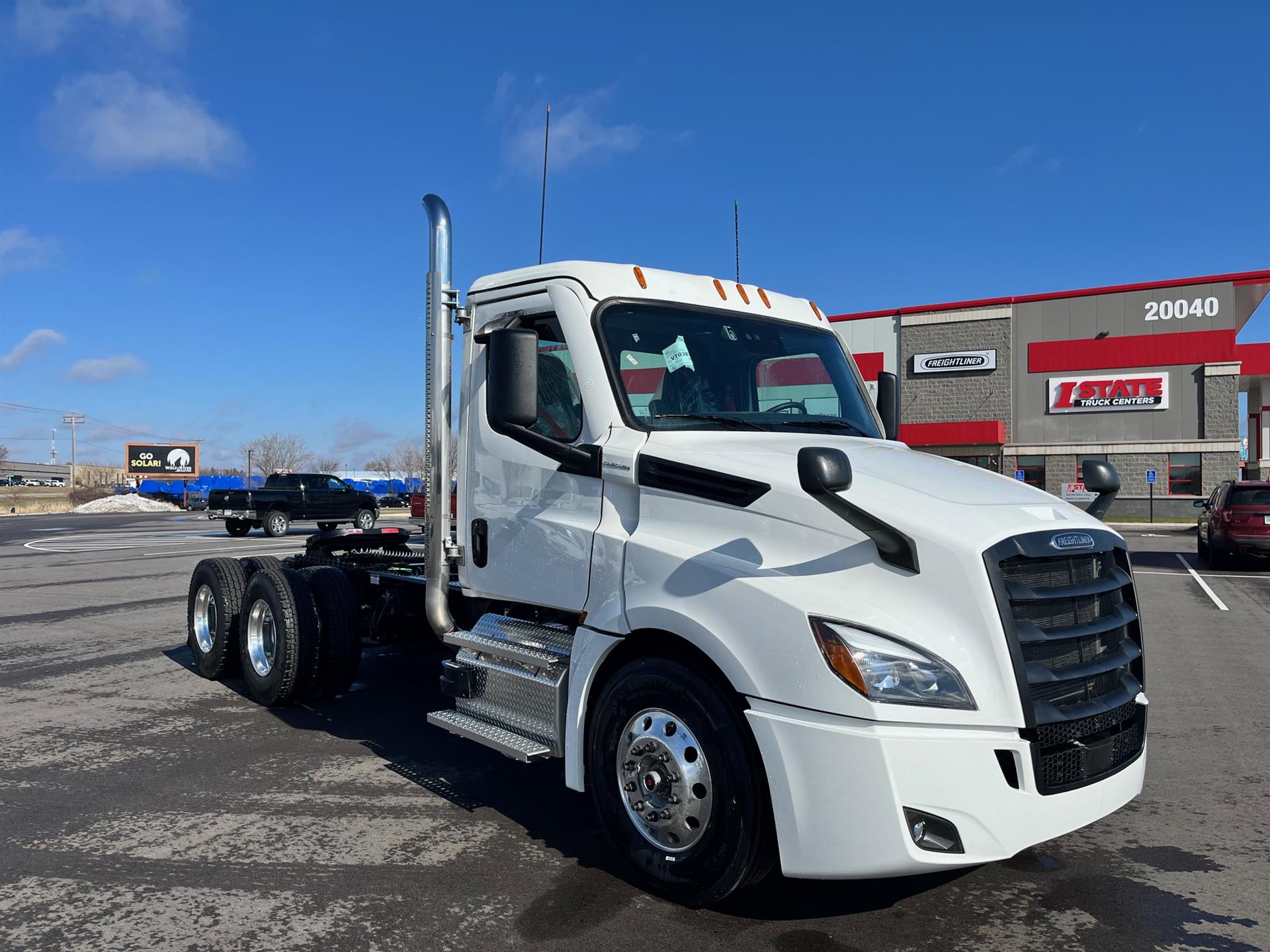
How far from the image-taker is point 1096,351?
129ft

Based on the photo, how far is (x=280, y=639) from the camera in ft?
20.9

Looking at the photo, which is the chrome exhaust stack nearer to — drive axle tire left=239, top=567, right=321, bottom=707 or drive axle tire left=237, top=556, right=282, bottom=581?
drive axle tire left=239, top=567, right=321, bottom=707

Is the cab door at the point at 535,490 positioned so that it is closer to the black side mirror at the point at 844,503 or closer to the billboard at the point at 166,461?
the black side mirror at the point at 844,503

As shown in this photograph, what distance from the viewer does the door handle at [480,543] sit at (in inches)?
184

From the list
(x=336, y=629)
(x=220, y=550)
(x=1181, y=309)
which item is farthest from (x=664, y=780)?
(x=1181, y=309)

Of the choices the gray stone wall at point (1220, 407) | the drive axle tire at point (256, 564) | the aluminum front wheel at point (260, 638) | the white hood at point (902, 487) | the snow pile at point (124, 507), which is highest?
the gray stone wall at point (1220, 407)

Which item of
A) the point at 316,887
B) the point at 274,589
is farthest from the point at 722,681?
the point at 274,589

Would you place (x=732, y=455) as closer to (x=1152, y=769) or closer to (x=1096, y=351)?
(x=1152, y=769)

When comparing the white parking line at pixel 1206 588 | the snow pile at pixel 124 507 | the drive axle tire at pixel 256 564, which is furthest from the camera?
the snow pile at pixel 124 507

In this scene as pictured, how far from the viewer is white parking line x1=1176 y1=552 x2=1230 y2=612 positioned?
1237cm

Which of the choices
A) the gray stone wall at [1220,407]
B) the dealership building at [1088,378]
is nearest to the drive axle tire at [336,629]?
the dealership building at [1088,378]

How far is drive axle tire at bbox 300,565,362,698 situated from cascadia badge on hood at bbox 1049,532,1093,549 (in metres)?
4.81

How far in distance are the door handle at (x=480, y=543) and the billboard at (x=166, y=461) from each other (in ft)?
289

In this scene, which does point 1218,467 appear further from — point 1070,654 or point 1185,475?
point 1070,654
